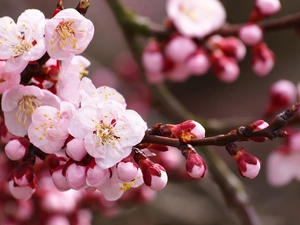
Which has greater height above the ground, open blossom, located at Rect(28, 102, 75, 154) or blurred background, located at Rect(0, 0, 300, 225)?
open blossom, located at Rect(28, 102, 75, 154)

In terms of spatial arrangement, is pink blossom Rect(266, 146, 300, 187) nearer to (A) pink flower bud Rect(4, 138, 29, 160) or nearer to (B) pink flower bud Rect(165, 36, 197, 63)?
(B) pink flower bud Rect(165, 36, 197, 63)

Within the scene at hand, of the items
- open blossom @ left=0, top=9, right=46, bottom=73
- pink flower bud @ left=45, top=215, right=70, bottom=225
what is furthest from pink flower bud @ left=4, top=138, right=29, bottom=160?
pink flower bud @ left=45, top=215, right=70, bottom=225

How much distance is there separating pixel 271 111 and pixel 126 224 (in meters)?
1.00

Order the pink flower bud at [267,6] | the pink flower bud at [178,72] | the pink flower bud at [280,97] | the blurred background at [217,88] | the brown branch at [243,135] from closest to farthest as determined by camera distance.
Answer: the brown branch at [243,135], the pink flower bud at [267,6], the pink flower bud at [280,97], the pink flower bud at [178,72], the blurred background at [217,88]

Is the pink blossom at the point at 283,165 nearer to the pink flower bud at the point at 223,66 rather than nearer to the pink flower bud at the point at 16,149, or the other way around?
the pink flower bud at the point at 223,66

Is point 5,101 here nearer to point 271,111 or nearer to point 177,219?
point 271,111

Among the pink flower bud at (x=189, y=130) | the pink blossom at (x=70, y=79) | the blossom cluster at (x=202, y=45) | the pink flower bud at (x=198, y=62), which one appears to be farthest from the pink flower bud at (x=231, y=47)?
the pink flower bud at (x=189, y=130)

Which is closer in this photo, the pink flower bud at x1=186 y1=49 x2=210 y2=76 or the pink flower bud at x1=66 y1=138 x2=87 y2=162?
the pink flower bud at x1=66 y1=138 x2=87 y2=162

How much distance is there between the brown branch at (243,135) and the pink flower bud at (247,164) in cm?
5

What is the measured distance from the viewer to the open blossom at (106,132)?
0.95 m

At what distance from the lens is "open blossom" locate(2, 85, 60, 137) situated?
1.04 metres

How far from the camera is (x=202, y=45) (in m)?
1.71

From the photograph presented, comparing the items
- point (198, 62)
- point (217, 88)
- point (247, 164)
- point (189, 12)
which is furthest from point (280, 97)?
point (217, 88)

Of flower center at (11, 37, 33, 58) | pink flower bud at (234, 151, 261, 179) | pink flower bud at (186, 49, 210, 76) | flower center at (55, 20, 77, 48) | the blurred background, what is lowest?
the blurred background
